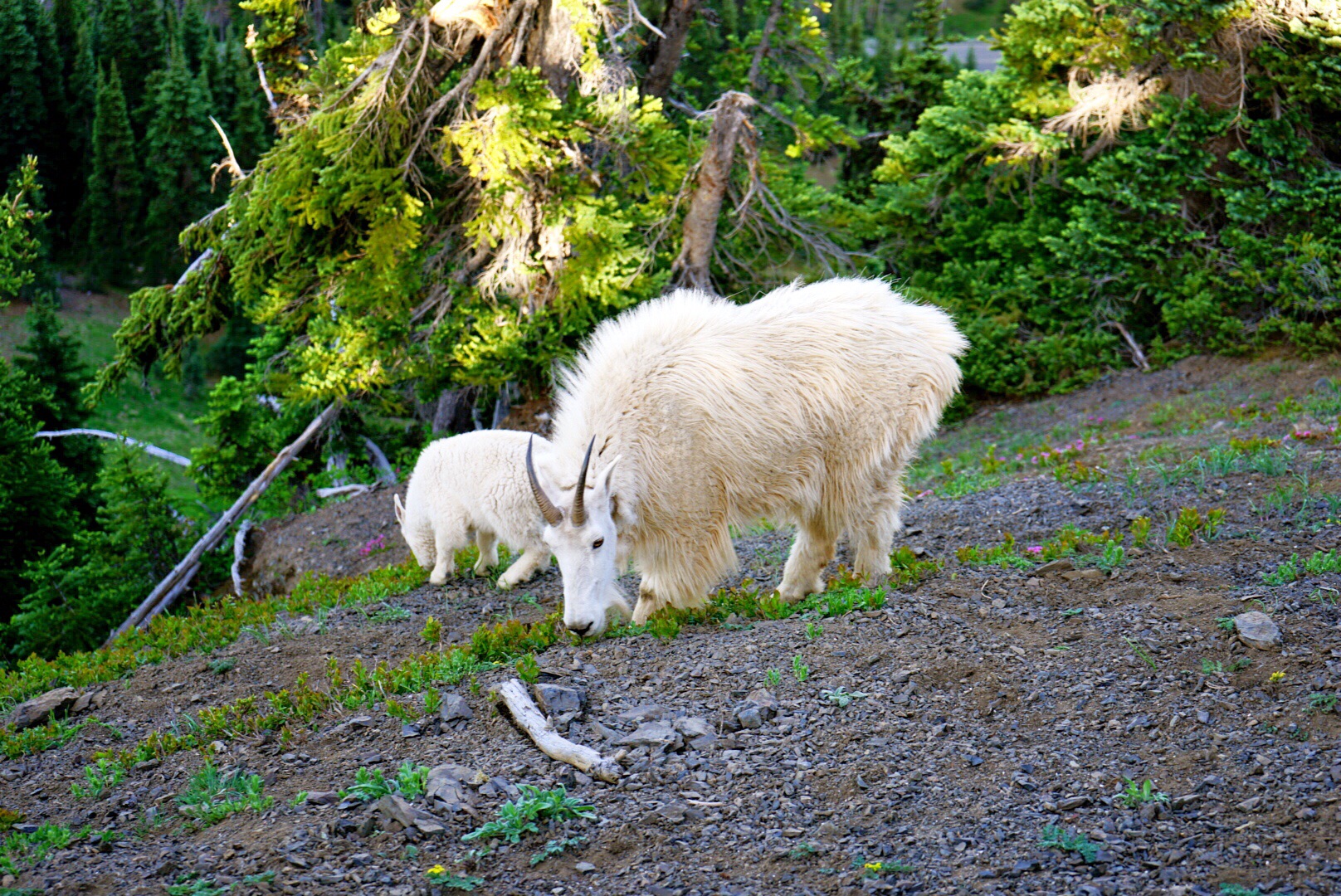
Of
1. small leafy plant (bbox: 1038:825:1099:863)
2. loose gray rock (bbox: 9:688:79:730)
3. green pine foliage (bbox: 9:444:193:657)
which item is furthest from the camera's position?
green pine foliage (bbox: 9:444:193:657)

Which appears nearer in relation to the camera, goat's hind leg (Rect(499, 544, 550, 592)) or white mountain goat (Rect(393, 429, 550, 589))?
white mountain goat (Rect(393, 429, 550, 589))

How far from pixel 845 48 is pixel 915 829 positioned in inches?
1823

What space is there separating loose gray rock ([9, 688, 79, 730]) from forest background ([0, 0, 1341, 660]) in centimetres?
640

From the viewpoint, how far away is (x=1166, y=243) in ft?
55.1

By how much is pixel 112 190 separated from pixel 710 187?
29.8 m

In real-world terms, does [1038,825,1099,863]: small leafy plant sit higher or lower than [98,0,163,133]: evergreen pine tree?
lower

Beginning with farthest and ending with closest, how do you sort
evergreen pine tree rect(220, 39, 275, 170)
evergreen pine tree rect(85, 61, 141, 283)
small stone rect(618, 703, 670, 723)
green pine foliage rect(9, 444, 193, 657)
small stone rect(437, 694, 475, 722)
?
1. evergreen pine tree rect(220, 39, 275, 170)
2. evergreen pine tree rect(85, 61, 141, 283)
3. green pine foliage rect(9, 444, 193, 657)
4. small stone rect(437, 694, 475, 722)
5. small stone rect(618, 703, 670, 723)

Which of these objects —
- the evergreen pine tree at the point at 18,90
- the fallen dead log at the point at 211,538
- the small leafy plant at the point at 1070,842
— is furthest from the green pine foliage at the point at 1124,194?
the evergreen pine tree at the point at 18,90

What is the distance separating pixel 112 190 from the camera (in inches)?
1404

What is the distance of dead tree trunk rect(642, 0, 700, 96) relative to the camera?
17203 millimetres

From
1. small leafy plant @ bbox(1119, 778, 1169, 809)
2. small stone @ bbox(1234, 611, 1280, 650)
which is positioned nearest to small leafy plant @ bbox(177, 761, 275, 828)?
small leafy plant @ bbox(1119, 778, 1169, 809)

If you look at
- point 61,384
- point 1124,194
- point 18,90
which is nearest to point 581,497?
point 1124,194

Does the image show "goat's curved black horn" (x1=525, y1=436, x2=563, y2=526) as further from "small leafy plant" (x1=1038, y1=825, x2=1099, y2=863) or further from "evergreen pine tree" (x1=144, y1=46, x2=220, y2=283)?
"evergreen pine tree" (x1=144, y1=46, x2=220, y2=283)

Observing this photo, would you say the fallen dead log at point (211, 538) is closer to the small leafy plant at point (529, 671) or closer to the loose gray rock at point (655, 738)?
the small leafy plant at point (529, 671)
